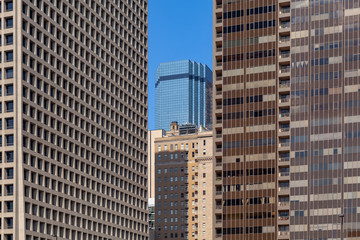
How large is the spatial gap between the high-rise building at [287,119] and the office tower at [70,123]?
26808 millimetres

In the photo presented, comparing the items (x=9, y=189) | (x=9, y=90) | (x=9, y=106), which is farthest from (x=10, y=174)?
(x=9, y=90)

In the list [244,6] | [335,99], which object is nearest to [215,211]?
[335,99]

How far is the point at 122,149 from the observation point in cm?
18625

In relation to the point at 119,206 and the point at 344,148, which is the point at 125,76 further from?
the point at 344,148

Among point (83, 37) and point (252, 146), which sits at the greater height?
point (83, 37)

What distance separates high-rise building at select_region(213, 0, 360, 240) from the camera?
15900 centimetres

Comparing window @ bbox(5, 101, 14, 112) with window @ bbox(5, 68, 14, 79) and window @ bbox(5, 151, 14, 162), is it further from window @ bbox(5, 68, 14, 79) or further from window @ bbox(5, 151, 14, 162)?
window @ bbox(5, 151, 14, 162)

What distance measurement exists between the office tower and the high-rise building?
26.8m

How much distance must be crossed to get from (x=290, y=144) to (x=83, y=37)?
5057 cm

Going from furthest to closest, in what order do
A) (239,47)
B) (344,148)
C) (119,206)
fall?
1. (119,206)
2. (239,47)
3. (344,148)

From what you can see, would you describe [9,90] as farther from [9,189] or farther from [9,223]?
[9,223]

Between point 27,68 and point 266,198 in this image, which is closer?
point 27,68

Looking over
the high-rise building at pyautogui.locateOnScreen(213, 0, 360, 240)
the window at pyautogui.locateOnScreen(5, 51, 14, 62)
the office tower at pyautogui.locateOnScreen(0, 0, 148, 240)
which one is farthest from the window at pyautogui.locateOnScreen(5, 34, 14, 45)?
the high-rise building at pyautogui.locateOnScreen(213, 0, 360, 240)

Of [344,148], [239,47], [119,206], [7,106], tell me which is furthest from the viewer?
[119,206]
